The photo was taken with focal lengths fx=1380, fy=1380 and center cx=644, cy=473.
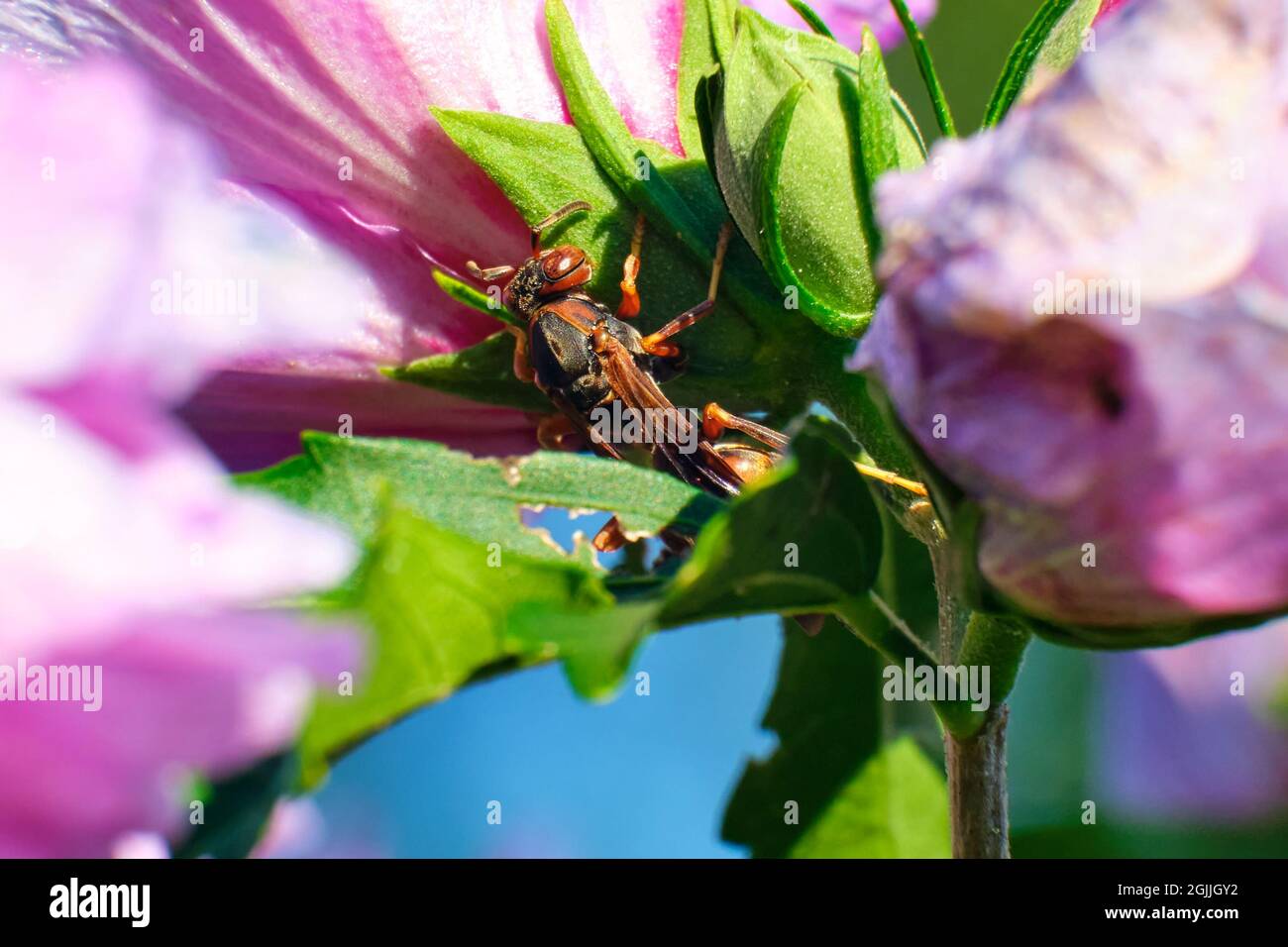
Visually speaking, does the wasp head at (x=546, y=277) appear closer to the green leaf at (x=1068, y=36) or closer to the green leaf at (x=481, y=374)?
the green leaf at (x=481, y=374)

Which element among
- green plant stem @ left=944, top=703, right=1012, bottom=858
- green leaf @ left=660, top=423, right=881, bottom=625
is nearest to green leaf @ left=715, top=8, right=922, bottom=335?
green leaf @ left=660, top=423, right=881, bottom=625

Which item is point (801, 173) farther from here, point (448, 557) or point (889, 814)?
point (889, 814)

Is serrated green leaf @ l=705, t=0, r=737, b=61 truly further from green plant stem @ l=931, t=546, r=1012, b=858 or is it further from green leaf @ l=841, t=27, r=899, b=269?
green plant stem @ l=931, t=546, r=1012, b=858

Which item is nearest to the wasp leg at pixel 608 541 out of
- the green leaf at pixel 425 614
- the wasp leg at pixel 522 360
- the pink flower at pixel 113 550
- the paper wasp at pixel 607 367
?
the paper wasp at pixel 607 367

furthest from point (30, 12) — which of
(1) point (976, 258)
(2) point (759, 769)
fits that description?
(2) point (759, 769)

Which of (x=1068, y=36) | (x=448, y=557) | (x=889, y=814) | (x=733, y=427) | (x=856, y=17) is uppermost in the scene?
(x=856, y=17)

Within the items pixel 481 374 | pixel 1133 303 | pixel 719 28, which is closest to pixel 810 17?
pixel 719 28
